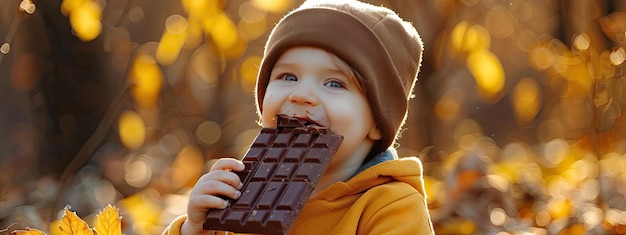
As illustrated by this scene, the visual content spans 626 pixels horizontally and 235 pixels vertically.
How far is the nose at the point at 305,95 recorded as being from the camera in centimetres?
290

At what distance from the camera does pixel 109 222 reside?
3221 millimetres

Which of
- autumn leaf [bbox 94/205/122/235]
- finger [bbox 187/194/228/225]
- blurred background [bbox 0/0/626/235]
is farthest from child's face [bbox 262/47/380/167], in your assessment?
blurred background [bbox 0/0/626/235]

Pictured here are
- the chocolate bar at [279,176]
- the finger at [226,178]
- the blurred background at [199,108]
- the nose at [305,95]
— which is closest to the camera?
the chocolate bar at [279,176]

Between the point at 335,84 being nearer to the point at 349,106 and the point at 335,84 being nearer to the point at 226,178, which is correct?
the point at 349,106

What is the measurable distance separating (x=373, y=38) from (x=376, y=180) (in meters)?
0.39

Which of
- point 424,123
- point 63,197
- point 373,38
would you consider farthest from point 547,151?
point 373,38

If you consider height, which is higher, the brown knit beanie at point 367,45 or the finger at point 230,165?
the brown knit beanie at point 367,45

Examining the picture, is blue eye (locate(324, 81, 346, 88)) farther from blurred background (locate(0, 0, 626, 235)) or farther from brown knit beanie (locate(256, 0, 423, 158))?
blurred background (locate(0, 0, 626, 235))

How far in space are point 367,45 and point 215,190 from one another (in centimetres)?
61

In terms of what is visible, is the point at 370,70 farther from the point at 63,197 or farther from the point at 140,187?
the point at 140,187

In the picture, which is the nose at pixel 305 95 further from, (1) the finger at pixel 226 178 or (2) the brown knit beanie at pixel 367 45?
(1) the finger at pixel 226 178

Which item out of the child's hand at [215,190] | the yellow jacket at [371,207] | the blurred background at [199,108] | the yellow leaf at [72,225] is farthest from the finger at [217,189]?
the blurred background at [199,108]

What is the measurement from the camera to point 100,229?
325 cm

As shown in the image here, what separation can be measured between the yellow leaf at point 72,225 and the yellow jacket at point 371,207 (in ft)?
0.96
